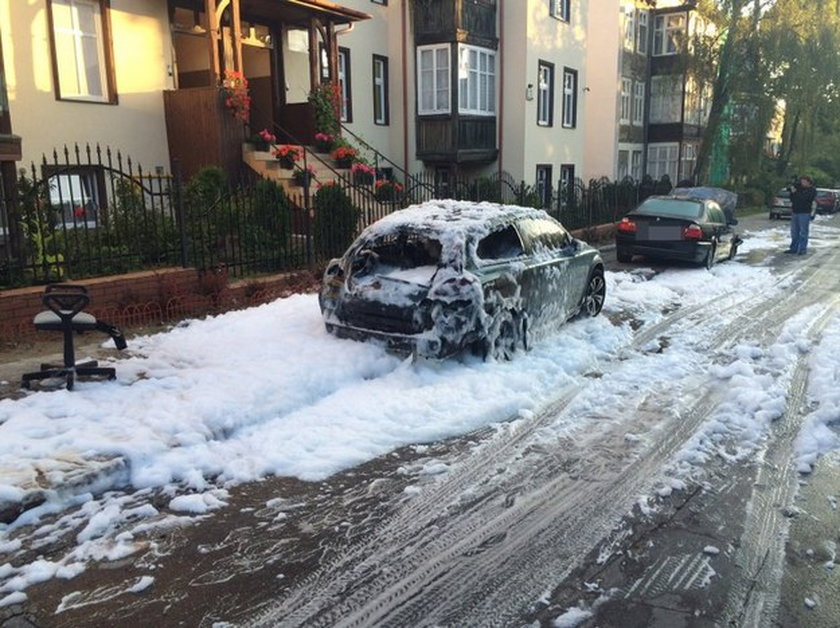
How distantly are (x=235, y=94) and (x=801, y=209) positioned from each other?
13278 millimetres

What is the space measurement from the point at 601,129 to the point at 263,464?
3130cm

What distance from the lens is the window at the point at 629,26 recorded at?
110ft

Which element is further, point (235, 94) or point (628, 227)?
point (628, 227)

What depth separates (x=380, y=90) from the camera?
868 inches

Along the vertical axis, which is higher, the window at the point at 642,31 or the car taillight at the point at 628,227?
the window at the point at 642,31

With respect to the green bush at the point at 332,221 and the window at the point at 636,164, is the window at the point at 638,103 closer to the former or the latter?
the window at the point at 636,164

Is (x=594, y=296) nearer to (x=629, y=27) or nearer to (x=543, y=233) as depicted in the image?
(x=543, y=233)

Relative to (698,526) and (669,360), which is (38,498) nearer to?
(698,526)

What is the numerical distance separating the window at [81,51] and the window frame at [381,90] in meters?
9.33

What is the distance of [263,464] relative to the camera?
201 inches

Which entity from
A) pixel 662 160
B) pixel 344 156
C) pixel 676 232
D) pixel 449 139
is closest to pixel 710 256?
pixel 676 232

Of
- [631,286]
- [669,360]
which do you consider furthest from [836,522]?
[631,286]

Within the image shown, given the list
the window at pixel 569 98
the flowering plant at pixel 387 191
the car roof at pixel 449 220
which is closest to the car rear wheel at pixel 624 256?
the flowering plant at pixel 387 191

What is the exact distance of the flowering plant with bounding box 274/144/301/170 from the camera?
14609 millimetres
